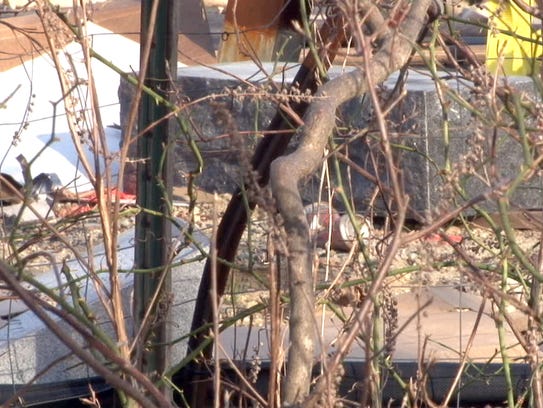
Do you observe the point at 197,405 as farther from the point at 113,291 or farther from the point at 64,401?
the point at 113,291

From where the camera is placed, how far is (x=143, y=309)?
250 centimetres

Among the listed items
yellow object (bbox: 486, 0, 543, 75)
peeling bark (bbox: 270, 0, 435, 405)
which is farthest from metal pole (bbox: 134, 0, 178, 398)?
peeling bark (bbox: 270, 0, 435, 405)

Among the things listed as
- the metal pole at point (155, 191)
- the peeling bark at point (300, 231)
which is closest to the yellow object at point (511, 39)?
the peeling bark at point (300, 231)

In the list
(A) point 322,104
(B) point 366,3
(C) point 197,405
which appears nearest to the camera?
(A) point 322,104

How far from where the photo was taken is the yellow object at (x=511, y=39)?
2.22m

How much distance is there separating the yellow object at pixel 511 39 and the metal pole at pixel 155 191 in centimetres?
75

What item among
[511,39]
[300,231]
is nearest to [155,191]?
[300,231]

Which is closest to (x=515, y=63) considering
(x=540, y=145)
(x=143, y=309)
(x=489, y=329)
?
(x=489, y=329)

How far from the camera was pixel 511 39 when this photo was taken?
15.2 feet

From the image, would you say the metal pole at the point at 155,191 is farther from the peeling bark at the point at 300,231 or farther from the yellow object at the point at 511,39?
the peeling bark at the point at 300,231

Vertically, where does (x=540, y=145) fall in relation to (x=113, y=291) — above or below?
above

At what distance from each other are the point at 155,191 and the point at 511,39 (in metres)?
2.56

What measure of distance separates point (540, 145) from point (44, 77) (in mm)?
7212

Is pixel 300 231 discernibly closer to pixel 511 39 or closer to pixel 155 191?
pixel 155 191
